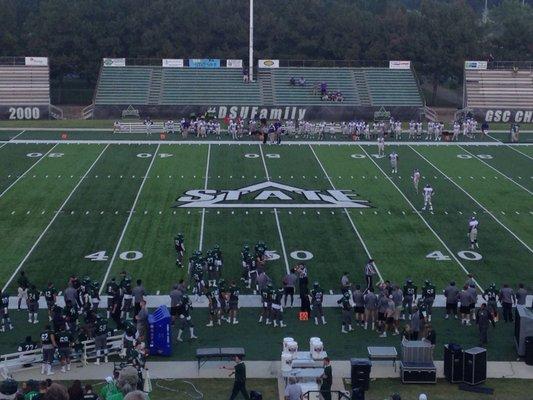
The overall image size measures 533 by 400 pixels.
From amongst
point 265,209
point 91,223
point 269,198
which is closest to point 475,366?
point 265,209

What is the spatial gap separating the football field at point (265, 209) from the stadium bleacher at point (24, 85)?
10717mm

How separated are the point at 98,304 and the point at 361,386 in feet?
23.6

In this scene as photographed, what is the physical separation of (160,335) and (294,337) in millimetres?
2888

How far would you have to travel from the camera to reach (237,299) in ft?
69.8

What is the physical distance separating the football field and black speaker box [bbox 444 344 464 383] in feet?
19.1

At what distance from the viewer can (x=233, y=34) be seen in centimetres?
6394

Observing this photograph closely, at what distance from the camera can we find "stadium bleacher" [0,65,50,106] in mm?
53969

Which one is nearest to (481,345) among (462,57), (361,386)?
(361,386)

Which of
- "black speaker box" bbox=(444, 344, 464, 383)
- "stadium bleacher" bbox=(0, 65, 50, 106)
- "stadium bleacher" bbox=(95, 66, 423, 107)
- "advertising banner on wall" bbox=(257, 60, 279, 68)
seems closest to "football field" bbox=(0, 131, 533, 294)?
"black speaker box" bbox=(444, 344, 464, 383)

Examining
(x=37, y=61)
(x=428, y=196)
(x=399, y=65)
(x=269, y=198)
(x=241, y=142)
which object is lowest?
(x=269, y=198)

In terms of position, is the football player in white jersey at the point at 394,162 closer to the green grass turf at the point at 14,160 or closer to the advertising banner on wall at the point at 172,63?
the green grass turf at the point at 14,160

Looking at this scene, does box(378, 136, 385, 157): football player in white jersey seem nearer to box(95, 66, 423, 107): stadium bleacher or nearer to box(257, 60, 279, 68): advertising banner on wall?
box(95, 66, 423, 107): stadium bleacher

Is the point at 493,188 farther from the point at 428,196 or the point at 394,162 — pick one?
the point at 428,196

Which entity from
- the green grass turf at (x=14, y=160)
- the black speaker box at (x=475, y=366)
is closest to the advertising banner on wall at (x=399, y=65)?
the green grass turf at (x=14, y=160)
